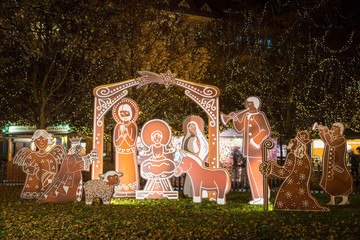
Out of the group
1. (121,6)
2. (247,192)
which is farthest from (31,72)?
(247,192)

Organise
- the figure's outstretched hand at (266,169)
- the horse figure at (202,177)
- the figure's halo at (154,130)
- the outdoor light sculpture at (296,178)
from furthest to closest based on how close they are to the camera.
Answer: the figure's halo at (154,130) < the horse figure at (202,177) < the figure's outstretched hand at (266,169) < the outdoor light sculpture at (296,178)

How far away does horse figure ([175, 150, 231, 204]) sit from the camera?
10906mm

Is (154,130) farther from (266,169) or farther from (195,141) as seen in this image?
(266,169)

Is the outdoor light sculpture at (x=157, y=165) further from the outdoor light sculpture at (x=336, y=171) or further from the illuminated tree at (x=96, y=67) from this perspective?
the outdoor light sculpture at (x=336, y=171)

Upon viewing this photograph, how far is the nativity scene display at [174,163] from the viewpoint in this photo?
10055 mm

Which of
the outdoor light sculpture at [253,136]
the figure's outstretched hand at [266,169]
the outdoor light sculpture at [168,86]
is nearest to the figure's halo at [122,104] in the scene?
the outdoor light sculpture at [168,86]

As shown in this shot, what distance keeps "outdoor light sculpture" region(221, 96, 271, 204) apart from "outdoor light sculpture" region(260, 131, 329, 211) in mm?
1339

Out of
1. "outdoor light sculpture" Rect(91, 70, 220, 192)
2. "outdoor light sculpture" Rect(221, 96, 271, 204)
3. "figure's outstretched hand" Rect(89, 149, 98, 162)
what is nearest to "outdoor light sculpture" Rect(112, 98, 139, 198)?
"outdoor light sculpture" Rect(91, 70, 220, 192)

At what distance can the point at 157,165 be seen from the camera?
11.8 meters

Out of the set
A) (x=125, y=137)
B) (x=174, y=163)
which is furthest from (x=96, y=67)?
(x=174, y=163)

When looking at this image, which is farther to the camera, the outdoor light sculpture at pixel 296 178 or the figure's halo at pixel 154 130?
the figure's halo at pixel 154 130

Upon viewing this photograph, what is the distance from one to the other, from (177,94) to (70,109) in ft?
19.9

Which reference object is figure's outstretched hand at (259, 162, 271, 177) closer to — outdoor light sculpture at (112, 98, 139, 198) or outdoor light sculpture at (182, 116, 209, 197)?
outdoor light sculpture at (182, 116, 209, 197)

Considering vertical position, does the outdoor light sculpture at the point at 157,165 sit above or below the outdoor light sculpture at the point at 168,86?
below
